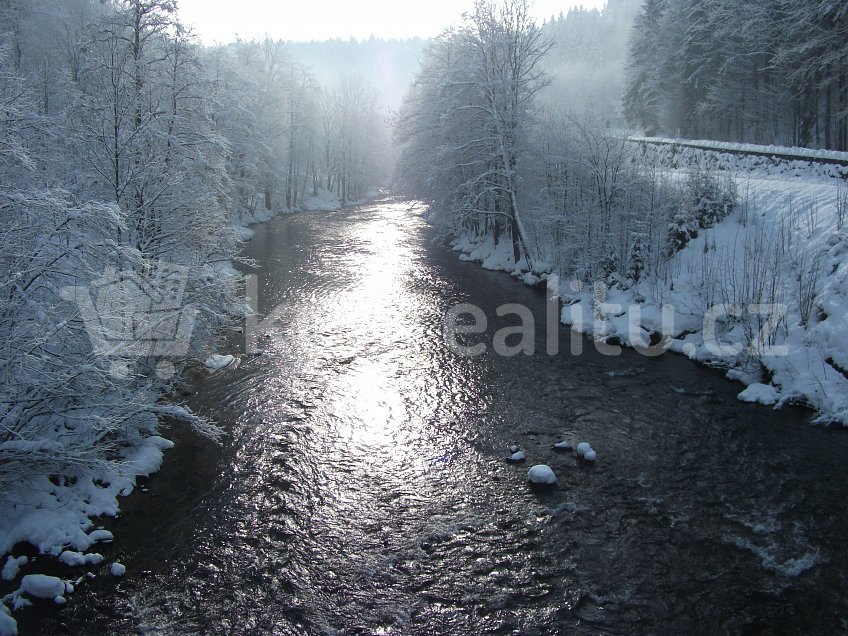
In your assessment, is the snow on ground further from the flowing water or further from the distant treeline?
the distant treeline

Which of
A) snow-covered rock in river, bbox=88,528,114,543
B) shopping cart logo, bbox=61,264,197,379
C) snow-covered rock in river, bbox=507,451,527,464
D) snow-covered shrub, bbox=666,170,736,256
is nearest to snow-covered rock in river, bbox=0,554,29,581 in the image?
snow-covered rock in river, bbox=88,528,114,543

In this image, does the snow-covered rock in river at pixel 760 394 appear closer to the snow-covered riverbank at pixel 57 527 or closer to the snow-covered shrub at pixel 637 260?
the snow-covered shrub at pixel 637 260

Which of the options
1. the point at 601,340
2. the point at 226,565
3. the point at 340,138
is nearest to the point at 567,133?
the point at 601,340

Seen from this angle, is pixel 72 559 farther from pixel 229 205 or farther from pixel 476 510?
pixel 229 205

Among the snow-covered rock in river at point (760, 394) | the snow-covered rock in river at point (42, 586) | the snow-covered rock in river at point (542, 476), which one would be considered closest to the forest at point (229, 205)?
the snow-covered rock in river at point (760, 394)

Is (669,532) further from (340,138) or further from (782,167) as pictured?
(340,138)

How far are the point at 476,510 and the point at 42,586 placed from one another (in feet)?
22.1

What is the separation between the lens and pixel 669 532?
343 inches

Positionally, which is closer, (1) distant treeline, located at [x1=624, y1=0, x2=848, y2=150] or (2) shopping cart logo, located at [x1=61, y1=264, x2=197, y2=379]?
(2) shopping cart logo, located at [x1=61, y1=264, x2=197, y2=379]

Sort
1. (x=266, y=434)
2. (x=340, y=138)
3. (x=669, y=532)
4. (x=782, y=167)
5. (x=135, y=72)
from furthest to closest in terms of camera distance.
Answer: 1. (x=340, y=138)
2. (x=782, y=167)
3. (x=135, y=72)
4. (x=266, y=434)
5. (x=669, y=532)

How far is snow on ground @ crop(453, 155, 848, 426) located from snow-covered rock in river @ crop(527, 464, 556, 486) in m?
6.79

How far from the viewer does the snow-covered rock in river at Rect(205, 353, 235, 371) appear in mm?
15205

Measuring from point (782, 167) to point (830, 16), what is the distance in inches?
483

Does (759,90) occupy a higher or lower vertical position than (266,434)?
higher
